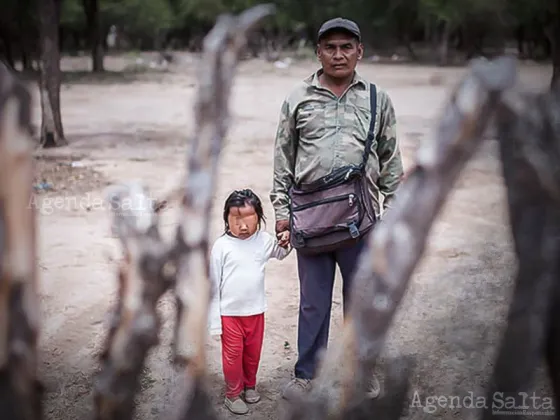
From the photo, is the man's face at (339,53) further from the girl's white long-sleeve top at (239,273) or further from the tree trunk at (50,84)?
the tree trunk at (50,84)

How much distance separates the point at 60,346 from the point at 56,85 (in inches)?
167

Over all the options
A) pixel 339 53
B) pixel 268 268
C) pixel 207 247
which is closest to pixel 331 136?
pixel 339 53

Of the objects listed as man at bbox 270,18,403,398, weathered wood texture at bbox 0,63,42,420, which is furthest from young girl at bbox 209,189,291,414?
weathered wood texture at bbox 0,63,42,420

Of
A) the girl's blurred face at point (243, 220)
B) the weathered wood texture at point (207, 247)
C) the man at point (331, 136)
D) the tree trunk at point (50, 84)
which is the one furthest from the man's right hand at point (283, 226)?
the tree trunk at point (50, 84)

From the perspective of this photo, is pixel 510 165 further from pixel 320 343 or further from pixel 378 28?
pixel 320 343

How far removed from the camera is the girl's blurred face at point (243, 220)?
5.59ft

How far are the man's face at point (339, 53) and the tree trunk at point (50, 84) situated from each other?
4.77 metres

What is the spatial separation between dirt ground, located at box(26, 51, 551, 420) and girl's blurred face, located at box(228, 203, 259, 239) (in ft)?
0.48

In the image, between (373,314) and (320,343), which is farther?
(320,343)

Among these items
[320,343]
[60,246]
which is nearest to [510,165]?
[320,343]

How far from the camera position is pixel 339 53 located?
1568mm

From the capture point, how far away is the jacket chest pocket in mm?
1669

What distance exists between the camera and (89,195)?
14.7 ft

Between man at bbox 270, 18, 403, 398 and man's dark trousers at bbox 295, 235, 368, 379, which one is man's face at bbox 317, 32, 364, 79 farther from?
man's dark trousers at bbox 295, 235, 368, 379
